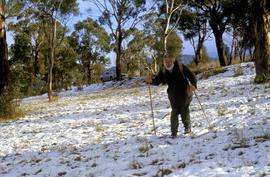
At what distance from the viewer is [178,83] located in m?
8.41

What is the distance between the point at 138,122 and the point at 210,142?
12.5 feet

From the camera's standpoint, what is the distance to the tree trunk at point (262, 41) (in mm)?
14859

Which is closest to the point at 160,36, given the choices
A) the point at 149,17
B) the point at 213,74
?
the point at 149,17

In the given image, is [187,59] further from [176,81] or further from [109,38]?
[176,81]

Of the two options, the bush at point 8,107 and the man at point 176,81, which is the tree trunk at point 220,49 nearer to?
the bush at point 8,107

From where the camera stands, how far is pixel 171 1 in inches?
1375

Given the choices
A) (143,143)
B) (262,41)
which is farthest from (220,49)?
(143,143)

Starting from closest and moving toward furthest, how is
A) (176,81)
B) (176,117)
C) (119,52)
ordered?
(176,81) < (176,117) < (119,52)

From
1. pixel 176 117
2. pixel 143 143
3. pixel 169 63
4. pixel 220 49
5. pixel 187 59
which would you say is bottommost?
pixel 143 143

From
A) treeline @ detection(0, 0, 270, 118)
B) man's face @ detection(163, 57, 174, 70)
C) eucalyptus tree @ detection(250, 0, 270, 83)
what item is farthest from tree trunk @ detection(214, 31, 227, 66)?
man's face @ detection(163, 57, 174, 70)

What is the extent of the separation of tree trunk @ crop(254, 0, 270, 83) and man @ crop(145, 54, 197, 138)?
722 cm

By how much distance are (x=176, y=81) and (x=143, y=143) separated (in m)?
1.33

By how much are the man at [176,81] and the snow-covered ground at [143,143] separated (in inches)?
20.5

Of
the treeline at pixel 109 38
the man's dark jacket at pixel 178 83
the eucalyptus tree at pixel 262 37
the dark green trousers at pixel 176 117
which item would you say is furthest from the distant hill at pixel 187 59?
the man's dark jacket at pixel 178 83
